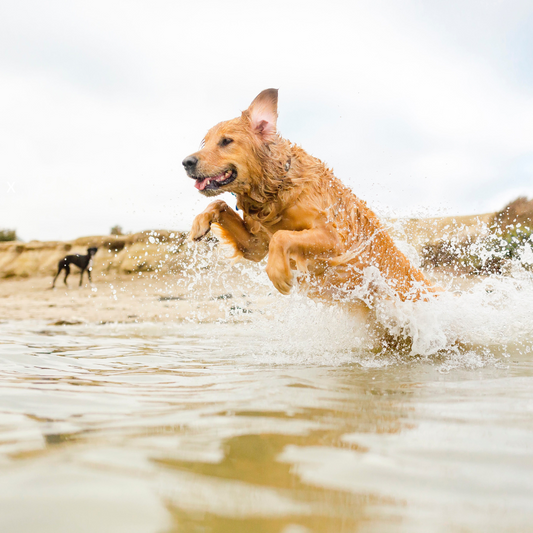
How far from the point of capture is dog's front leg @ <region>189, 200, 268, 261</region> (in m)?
4.06

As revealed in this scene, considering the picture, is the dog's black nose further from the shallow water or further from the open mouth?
the shallow water

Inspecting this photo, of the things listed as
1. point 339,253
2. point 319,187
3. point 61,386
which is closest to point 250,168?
point 319,187

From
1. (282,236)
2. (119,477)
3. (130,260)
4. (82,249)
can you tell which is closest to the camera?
(119,477)

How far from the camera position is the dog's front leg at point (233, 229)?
160 inches

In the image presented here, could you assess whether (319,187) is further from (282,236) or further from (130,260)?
(130,260)

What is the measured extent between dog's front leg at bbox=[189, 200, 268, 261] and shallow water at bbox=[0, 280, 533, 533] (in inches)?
49.5

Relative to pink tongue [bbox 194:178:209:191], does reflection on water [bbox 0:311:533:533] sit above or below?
below

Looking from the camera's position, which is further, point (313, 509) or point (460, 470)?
point (460, 470)

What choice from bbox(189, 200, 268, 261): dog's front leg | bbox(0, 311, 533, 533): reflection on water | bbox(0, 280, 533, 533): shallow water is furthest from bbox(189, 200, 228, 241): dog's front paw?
bbox(0, 311, 533, 533): reflection on water

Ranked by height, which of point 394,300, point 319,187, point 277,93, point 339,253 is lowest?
point 394,300

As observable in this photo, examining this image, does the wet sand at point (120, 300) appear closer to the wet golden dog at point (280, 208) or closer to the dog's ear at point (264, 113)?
the wet golden dog at point (280, 208)

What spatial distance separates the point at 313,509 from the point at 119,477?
0.46 m

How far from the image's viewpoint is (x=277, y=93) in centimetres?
378

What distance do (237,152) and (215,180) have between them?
0.87ft
